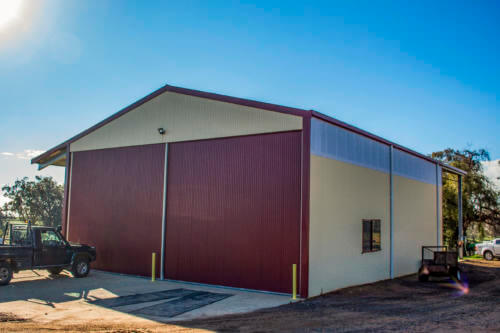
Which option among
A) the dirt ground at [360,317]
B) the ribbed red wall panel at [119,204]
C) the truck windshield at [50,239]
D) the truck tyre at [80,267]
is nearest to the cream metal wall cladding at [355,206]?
the dirt ground at [360,317]

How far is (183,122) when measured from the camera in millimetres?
16141

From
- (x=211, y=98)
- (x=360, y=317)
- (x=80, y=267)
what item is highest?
(x=211, y=98)

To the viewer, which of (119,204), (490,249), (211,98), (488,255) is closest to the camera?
(211,98)

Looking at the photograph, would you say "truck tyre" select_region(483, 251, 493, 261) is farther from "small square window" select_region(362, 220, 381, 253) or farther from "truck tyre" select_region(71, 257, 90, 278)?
"truck tyre" select_region(71, 257, 90, 278)

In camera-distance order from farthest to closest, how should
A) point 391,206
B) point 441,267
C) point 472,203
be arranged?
1. point 472,203
2. point 391,206
3. point 441,267

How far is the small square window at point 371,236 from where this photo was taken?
1598 centimetres

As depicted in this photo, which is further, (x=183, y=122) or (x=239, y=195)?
(x=183, y=122)

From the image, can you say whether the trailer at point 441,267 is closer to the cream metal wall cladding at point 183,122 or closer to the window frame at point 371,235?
the window frame at point 371,235

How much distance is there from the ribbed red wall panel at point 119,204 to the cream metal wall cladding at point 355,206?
6.16 m

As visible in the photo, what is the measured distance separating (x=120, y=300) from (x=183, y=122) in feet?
22.1

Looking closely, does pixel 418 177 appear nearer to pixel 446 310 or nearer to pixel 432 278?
pixel 432 278

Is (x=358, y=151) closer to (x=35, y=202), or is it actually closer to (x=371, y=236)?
(x=371, y=236)

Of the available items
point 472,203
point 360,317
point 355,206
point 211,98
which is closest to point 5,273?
point 211,98

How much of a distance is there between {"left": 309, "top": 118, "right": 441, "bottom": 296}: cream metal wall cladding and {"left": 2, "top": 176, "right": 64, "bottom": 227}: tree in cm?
4780
